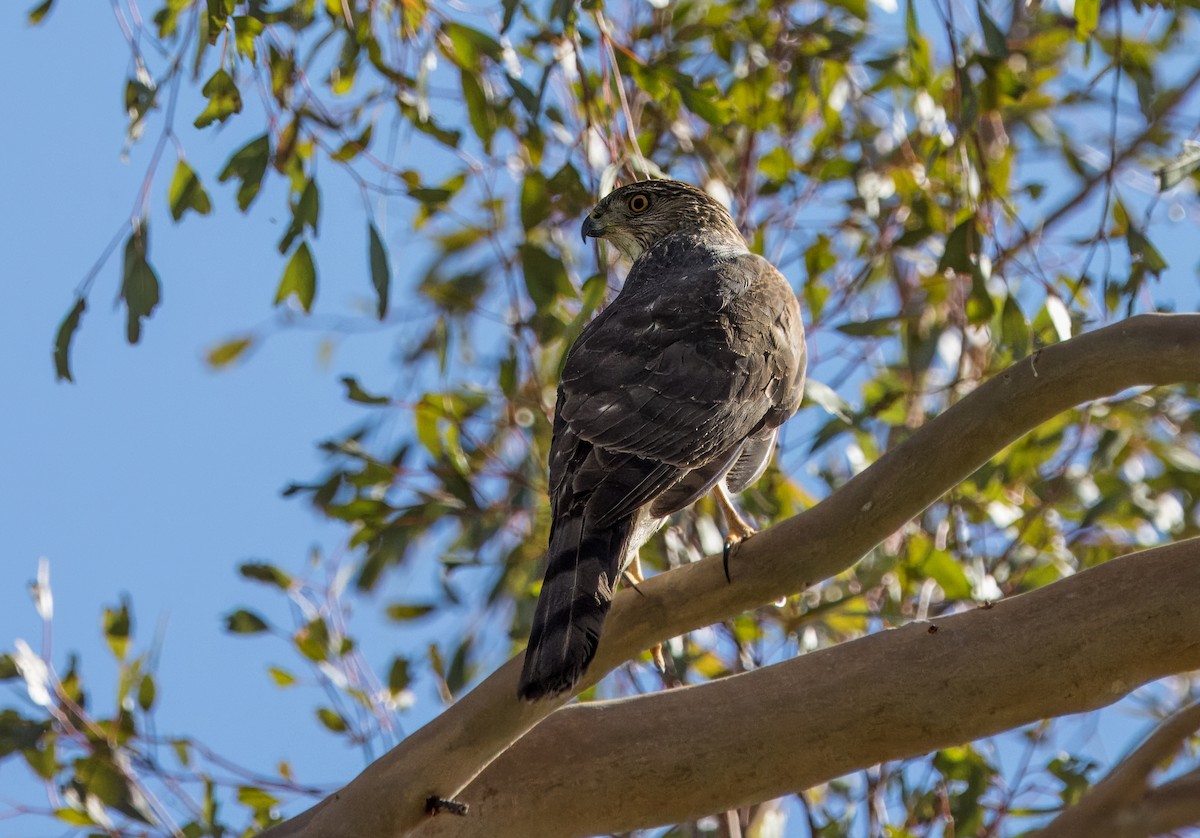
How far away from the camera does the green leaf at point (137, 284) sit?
13.2 feet

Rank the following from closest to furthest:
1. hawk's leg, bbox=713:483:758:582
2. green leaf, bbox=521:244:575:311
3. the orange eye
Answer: hawk's leg, bbox=713:483:758:582 < green leaf, bbox=521:244:575:311 < the orange eye

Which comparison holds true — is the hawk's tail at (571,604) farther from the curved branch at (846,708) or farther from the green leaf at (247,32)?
the green leaf at (247,32)

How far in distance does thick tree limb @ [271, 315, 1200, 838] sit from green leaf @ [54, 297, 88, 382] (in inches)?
58.7

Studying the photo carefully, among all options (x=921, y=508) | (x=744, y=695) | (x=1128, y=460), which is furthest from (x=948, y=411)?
(x=1128, y=460)

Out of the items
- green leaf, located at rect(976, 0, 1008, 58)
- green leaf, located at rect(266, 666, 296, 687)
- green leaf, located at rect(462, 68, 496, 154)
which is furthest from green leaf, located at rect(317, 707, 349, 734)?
green leaf, located at rect(976, 0, 1008, 58)

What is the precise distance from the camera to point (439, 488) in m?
5.16

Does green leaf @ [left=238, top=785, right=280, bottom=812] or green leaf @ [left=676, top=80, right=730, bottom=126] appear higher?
green leaf @ [left=676, top=80, right=730, bottom=126]

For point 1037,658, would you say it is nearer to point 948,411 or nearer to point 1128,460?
point 948,411

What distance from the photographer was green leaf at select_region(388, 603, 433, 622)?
5.79m

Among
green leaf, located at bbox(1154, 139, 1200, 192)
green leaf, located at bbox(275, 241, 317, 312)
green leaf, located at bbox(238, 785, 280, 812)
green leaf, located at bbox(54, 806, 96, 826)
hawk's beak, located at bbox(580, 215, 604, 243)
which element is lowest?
green leaf, located at bbox(54, 806, 96, 826)

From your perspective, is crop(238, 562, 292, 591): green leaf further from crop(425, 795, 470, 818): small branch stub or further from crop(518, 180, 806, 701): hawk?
crop(425, 795, 470, 818): small branch stub

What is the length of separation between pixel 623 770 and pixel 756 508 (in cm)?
176

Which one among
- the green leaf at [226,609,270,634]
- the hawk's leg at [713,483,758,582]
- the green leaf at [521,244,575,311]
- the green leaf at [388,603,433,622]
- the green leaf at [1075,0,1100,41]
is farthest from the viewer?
the green leaf at [388,603,433,622]

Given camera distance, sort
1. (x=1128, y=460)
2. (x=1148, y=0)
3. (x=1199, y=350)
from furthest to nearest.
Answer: (x=1128, y=460)
(x=1148, y=0)
(x=1199, y=350)
